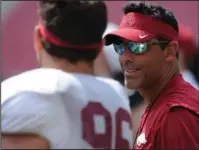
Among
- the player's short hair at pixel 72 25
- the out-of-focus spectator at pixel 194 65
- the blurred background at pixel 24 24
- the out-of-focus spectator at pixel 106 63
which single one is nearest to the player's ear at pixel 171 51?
the player's short hair at pixel 72 25

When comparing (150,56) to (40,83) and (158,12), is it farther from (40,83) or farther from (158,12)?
(40,83)

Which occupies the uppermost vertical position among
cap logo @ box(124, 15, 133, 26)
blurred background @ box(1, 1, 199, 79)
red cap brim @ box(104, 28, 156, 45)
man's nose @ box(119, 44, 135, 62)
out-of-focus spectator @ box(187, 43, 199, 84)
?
cap logo @ box(124, 15, 133, 26)

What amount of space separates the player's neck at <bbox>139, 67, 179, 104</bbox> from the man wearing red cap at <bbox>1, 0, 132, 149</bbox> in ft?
1.26

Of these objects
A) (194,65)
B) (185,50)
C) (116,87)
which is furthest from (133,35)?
(194,65)

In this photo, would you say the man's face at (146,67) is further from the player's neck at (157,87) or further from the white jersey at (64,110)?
the white jersey at (64,110)

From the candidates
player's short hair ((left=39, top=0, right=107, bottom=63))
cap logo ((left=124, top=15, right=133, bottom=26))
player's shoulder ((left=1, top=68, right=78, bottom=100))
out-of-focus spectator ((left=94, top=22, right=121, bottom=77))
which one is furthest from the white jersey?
out-of-focus spectator ((left=94, top=22, right=121, bottom=77))

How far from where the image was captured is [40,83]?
3.18m

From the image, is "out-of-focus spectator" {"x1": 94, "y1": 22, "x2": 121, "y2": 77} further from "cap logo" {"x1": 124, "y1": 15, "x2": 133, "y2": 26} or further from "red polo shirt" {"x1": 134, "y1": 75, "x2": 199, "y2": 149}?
"red polo shirt" {"x1": 134, "y1": 75, "x2": 199, "y2": 149}

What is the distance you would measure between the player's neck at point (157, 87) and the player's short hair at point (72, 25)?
0.56 metres

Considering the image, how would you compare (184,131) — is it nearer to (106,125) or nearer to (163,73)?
(163,73)

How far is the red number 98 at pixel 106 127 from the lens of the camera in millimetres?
3230

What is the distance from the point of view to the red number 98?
10.6 feet

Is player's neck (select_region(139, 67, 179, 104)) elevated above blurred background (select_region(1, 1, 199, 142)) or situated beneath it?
elevated above

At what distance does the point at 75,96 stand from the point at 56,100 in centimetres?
11
